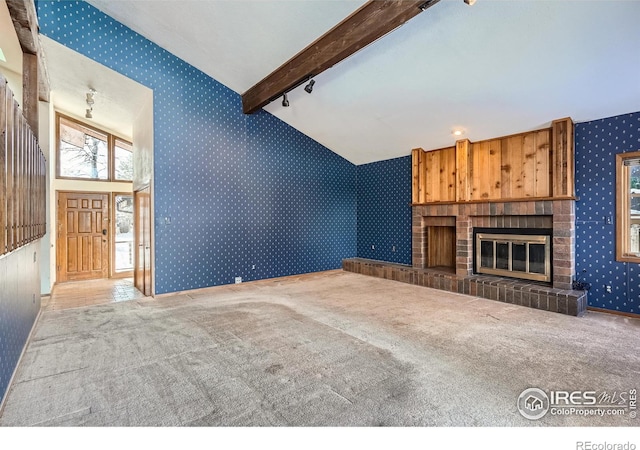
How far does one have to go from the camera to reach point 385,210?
7344 mm

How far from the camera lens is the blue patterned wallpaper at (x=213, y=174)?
4957 millimetres

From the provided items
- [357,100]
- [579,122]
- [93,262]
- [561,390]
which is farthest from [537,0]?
[93,262]

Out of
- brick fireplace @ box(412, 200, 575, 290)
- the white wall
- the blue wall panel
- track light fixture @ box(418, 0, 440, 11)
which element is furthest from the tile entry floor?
track light fixture @ box(418, 0, 440, 11)

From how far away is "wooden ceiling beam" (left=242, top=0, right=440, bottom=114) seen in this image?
10.7 feet

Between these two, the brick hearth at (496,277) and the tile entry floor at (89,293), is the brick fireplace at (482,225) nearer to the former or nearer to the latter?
the brick hearth at (496,277)

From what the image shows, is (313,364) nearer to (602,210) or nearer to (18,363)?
(18,363)

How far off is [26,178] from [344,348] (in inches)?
131

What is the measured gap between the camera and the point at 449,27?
3.50 metres

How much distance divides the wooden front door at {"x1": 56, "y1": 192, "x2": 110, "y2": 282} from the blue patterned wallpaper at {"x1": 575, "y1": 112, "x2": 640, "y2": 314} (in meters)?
8.89

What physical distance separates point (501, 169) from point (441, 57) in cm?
229

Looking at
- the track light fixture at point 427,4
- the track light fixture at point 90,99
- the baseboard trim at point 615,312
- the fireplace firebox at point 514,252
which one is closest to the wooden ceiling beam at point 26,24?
the track light fixture at point 90,99

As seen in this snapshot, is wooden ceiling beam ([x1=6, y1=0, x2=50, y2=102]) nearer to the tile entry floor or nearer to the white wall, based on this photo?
the white wall

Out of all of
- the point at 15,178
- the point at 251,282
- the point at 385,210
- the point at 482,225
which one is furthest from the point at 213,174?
the point at 482,225

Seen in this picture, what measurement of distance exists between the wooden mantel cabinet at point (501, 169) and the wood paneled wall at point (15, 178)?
5.76m
